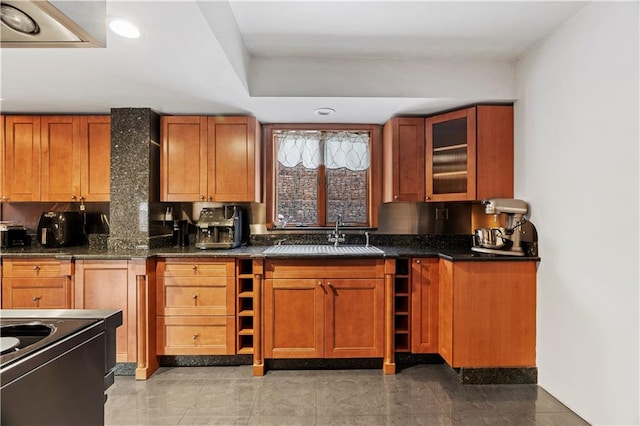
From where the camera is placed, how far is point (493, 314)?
2359 millimetres

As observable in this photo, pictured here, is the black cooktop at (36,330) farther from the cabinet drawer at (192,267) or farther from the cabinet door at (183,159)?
the cabinet door at (183,159)

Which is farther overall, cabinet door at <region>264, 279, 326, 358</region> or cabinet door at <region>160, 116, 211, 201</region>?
cabinet door at <region>160, 116, 211, 201</region>

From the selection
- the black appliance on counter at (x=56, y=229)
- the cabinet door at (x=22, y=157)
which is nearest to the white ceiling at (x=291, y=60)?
the cabinet door at (x=22, y=157)

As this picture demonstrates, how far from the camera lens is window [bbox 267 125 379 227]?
10.8 feet

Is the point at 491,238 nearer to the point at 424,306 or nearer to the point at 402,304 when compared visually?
the point at 424,306

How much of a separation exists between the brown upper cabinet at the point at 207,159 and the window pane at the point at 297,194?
0.45 m

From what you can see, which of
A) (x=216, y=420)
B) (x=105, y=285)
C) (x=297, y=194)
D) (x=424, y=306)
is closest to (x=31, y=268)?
(x=105, y=285)

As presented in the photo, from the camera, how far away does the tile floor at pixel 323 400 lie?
198cm

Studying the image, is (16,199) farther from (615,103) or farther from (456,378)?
(615,103)

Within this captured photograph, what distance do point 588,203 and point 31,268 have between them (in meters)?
3.88

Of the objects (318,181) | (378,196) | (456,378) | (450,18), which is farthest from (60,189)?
(456,378)

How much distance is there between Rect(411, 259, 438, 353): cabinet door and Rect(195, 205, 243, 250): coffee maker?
1.58 metres

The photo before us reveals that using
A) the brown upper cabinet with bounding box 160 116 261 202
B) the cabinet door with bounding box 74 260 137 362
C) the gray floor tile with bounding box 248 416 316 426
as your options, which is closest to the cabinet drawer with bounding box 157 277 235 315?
the cabinet door with bounding box 74 260 137 362

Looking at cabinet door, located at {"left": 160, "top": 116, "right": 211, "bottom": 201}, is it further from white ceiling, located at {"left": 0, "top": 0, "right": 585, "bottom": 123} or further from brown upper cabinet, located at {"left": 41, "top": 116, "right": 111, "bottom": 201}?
brown upper cabinet, located at {"left": 41, "top": 116, "right": 111, "bottom": 201}
